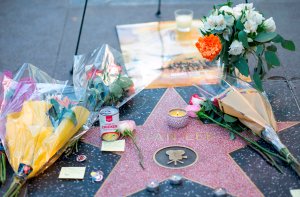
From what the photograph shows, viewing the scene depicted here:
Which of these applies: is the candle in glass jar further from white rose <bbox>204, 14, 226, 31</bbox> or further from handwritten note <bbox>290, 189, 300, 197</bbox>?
handwritten note <bbox>290, 189, 300, 197</bbox>

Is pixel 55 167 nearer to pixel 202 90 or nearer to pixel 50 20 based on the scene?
pixel 202 90

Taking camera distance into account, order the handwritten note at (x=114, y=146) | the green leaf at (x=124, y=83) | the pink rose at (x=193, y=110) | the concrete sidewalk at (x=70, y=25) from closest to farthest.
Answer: the handwritten note at (x=114, y=146)
the pink rose at (x=193, y=110)
the green leaf at (x=124, y=83)
the concrete sidewalk at (x=70, y=25)

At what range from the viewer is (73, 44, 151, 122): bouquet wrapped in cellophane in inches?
91.1

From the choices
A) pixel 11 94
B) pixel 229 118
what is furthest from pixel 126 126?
pixel 11 94

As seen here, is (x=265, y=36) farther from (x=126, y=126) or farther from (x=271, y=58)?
(x=126, y=126)

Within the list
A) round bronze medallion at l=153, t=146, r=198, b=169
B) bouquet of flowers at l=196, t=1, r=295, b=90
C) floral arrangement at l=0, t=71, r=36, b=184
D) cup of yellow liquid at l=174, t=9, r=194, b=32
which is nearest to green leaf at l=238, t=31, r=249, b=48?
bouquet of flowers at l=196, t=1, r=295, b=90

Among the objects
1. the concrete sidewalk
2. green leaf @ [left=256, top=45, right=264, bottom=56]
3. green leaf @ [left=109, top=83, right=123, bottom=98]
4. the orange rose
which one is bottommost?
the concrete sidewalk

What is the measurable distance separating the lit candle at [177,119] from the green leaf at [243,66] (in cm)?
32

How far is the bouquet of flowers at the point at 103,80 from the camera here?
231cm

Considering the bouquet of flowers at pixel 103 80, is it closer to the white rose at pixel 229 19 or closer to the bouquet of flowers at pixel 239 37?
the bouquet of flowers at pixel 239 37

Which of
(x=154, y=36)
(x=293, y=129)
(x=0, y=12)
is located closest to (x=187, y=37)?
(x=154, y=36)

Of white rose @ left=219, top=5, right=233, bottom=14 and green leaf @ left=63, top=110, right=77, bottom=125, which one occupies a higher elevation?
white rose @ left=219, top=5, right=233, bottom=14

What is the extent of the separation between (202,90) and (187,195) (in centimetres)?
71

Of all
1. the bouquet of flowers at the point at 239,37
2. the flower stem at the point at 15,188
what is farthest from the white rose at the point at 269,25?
the flower stem at the point at 15,188
